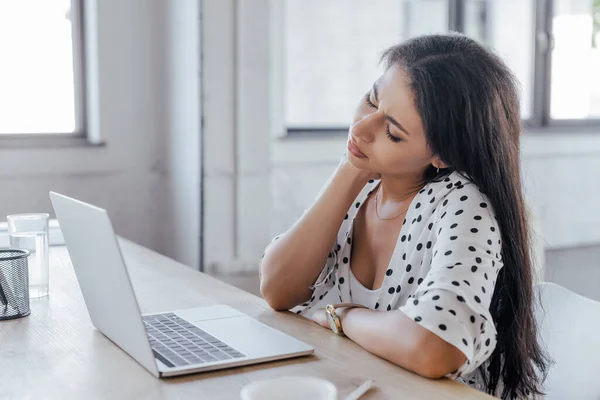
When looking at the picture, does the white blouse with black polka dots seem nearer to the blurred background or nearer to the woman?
the woman

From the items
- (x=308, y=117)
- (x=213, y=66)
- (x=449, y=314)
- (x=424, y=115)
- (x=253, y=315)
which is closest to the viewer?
(x=449, y=314)

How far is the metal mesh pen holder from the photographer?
4.17 feet

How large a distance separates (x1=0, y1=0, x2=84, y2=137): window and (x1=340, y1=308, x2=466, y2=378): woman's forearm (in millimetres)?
2018

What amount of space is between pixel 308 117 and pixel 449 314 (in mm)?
2372

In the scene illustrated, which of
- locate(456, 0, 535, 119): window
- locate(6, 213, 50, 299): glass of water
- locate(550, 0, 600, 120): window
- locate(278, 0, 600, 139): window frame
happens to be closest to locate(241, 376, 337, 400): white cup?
locate(6, 213, 50, 299): glass of water

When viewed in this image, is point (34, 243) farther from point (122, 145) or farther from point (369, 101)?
point (122, 145)

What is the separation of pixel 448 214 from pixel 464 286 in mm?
173

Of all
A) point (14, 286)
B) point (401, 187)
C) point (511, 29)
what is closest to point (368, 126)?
point (401, 187)

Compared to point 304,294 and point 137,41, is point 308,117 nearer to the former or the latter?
point 137,41

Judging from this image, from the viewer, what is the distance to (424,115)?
3.93 feet

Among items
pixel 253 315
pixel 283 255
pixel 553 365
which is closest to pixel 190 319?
pixel 253 315

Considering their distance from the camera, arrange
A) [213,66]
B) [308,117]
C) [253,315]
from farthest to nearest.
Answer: [308,117], [213,66], [253,315]

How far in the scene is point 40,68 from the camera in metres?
2.81

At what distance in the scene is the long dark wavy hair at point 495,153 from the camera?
1.19 meters
